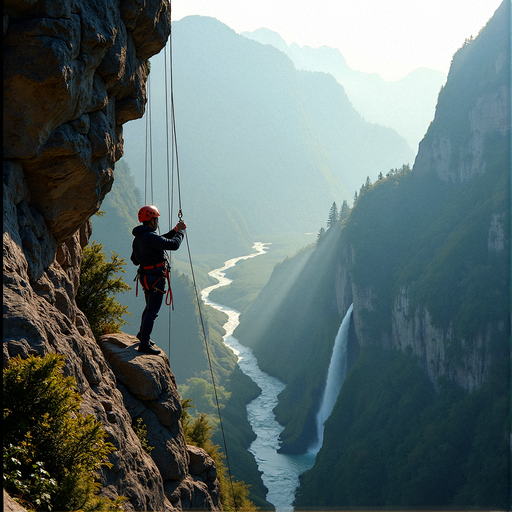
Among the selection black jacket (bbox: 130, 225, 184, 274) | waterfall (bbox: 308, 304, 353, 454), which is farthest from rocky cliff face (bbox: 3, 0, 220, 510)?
waterfall (bbox: 308, 304, 353, 454)

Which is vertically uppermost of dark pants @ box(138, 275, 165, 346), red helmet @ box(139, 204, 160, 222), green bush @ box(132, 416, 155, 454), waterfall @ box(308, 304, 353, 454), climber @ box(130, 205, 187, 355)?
red helmet @ box(139, 204, 160, 222)

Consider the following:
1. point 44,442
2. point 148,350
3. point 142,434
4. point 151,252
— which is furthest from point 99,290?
point 44,442

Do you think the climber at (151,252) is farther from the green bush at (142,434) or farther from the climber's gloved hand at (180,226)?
the green bush at (142,434)

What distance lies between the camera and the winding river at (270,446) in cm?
7919

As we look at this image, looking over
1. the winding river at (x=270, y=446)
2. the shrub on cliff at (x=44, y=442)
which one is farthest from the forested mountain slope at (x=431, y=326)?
the shrub on cliff at (x=44, y=442)

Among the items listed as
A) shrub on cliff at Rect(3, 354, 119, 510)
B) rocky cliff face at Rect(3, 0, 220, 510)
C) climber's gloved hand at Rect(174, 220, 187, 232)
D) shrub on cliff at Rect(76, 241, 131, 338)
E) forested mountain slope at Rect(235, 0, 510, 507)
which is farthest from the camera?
forested mountain slope at Rect(235, 0, 510, 507)

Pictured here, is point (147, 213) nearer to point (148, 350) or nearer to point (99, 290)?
point (99, 290)

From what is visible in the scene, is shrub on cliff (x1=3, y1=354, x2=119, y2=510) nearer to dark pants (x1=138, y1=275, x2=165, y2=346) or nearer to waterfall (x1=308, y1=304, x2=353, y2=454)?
dark pants (x1=138, y1=275, x2=165, y2=346)

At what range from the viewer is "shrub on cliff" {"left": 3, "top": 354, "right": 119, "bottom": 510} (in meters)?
5.30

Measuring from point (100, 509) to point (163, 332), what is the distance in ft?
492

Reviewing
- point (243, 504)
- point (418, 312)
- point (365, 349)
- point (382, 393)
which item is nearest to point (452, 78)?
point (418, 312)

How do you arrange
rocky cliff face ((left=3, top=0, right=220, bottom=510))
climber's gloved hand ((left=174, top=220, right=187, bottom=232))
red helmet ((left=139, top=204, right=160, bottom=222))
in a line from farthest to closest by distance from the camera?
climber's gloved hand ((left=174, top=220, right=187, bottom=232)), red helmet ((left=139, top=204, right=160, bottom=222)), rocky cliff face ((left=3, top=0, right=220, bottom=510))

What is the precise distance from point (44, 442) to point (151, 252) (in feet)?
18.1

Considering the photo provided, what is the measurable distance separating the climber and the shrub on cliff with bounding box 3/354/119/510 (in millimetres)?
4755
